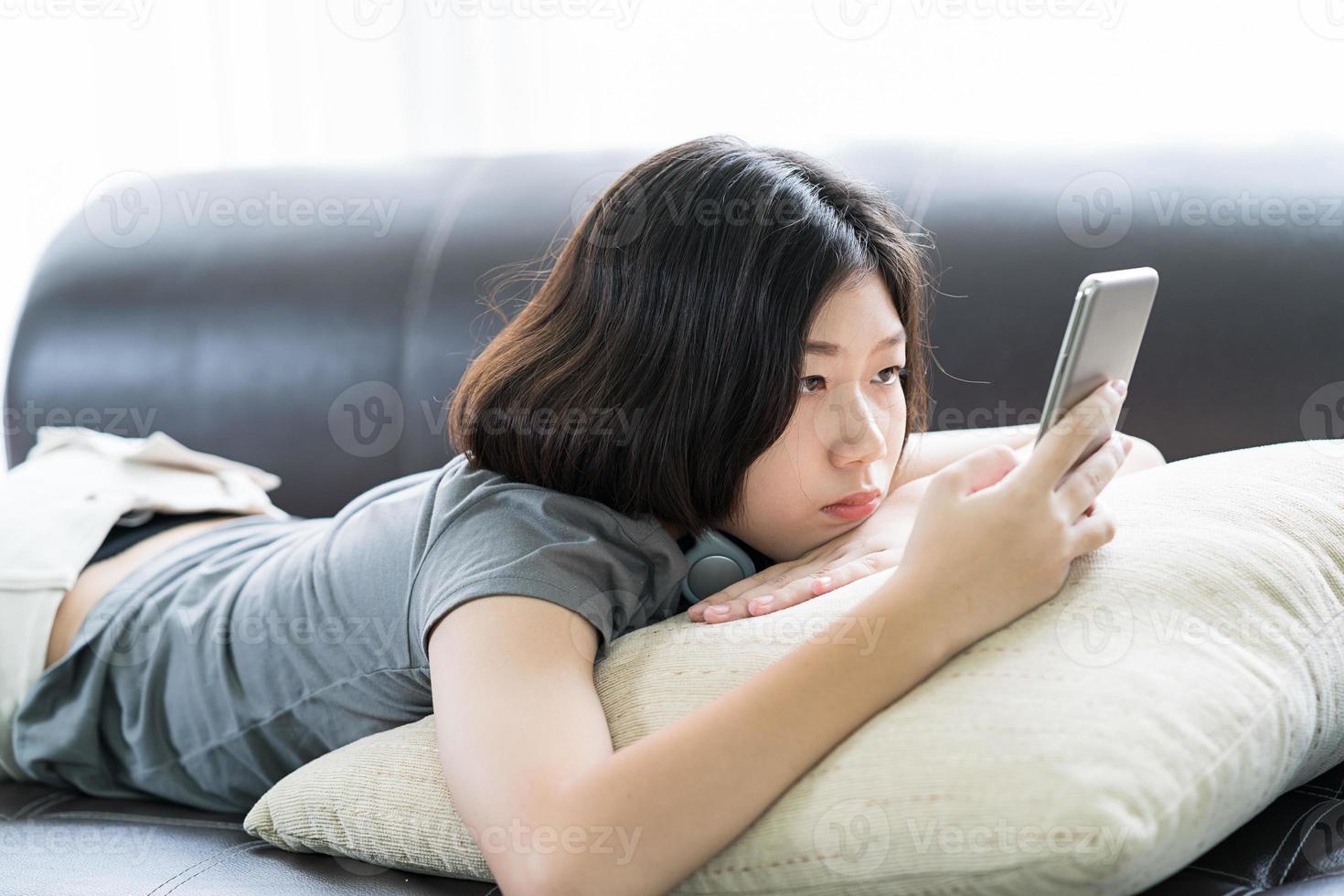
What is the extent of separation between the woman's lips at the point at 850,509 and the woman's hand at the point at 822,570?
0.02 meters

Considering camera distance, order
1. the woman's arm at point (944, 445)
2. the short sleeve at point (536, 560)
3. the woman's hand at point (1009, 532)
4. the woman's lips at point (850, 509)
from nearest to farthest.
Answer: the woman's hand at point (1009, 532) < the short sleeve at point (536, 560) < the woman's lips at point (850, 509) < the woman's arm at point (944, 445)

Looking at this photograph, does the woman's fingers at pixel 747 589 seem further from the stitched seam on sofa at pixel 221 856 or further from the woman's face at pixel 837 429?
the stitched seam on sofa at pixel 221 856

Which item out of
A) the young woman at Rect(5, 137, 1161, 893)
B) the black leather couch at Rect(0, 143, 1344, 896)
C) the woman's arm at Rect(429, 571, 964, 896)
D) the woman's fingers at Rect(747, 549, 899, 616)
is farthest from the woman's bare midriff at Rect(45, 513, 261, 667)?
the woman's fingers at Rect(747, 549, 899, 616)

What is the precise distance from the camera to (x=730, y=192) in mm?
920

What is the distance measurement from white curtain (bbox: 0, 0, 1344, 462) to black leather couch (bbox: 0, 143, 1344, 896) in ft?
0.40

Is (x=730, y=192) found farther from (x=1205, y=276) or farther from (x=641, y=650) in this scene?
(x=1205, y=276)

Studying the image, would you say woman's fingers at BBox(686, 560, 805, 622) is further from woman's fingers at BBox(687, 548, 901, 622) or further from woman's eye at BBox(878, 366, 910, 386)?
woman's eye at BBox(878, 366, 910, 386)

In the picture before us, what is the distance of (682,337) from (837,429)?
5.6 inches

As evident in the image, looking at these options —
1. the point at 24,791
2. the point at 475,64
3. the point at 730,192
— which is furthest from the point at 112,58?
the point at 730,192

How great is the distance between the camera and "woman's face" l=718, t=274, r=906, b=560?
2.93 feet

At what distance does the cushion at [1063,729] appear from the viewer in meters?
0.60

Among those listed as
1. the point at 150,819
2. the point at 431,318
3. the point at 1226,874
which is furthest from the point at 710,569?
the point at 431,318

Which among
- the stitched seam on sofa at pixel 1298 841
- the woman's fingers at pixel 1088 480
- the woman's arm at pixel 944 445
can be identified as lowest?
the stitched seam on sofa at pixel 1298 841

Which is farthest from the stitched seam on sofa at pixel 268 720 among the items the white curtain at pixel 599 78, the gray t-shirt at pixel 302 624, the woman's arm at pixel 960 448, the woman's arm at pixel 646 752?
the white curtain at pixel 599 78
